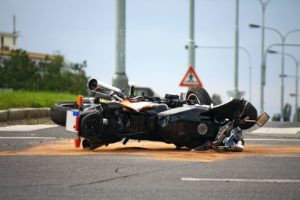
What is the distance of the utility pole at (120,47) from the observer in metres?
24.5

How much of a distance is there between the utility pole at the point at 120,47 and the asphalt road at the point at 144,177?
41.3 feet

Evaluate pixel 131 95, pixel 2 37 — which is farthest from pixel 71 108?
pixel 2 37

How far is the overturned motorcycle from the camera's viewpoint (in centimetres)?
1187

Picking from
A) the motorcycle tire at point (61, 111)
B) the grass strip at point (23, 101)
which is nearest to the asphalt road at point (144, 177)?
the motorcycle tire at point (61, 111)

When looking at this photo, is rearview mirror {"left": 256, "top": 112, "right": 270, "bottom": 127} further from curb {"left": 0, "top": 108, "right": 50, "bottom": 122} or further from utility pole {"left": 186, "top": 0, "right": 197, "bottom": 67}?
utility pole {"left": 186, "top": 0, "right": 197, "bottom": 67}

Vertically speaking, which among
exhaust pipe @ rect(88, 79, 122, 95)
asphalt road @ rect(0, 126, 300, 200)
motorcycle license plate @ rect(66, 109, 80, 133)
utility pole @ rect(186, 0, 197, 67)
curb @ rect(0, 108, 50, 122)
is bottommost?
asphalt road @ rect(0, 126, 300, 200)

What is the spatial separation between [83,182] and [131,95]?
469 centimetres

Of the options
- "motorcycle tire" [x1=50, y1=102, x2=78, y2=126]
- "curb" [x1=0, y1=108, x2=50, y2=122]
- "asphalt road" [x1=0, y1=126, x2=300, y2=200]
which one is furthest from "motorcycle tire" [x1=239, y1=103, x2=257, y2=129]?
"curb" [x1=0, y1=108, x2=50, y2=122]

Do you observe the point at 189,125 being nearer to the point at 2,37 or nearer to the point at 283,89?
the point at 283,89

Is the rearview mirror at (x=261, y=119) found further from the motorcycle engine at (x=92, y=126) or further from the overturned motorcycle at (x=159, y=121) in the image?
the motorcycle engine at (x=92, y=126)

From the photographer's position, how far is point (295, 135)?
18.8 meters

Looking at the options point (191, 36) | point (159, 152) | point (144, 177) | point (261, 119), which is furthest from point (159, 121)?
point (191, 36)

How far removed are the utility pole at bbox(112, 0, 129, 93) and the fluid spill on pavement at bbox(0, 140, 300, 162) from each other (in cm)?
1068

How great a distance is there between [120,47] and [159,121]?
13126 millimetres
